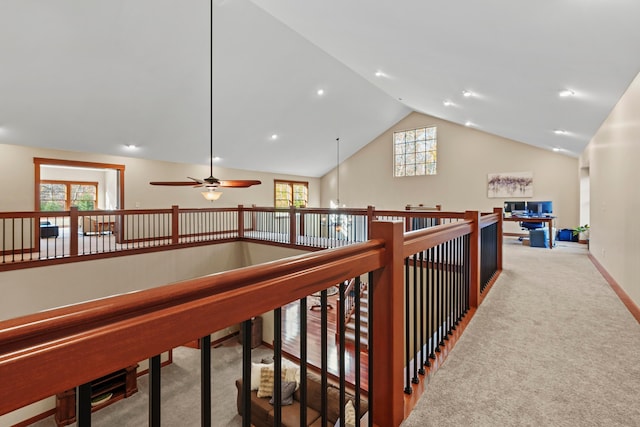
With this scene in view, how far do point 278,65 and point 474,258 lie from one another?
5474mm

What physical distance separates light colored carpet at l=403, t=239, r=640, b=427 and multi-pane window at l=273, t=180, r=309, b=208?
28.9 ft

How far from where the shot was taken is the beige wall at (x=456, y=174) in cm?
834

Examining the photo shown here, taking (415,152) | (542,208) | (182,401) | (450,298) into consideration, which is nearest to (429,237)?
(450,298)

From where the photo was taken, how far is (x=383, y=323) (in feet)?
4.45

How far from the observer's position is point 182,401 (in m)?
5.22

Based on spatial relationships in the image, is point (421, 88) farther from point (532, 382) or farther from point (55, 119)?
point (55, 119)

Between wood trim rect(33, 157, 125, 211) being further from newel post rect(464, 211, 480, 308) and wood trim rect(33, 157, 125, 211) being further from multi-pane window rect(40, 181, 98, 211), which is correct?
newel post rect(464, 211, 480, 308)

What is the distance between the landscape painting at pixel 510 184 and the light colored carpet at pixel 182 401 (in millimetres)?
8437

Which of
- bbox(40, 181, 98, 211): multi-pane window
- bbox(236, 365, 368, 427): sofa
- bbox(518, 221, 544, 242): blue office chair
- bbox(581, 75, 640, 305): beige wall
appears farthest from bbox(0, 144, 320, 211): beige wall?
bbox(581, 75, 640, 305): beige wall

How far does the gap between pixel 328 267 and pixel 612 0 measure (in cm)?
275

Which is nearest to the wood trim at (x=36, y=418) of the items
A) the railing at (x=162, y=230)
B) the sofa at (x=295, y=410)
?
the railing at (x=162, y=230)

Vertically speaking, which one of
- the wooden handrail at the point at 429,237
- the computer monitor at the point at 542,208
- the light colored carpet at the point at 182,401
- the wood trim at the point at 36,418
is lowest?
the wood trim at the point at 36,418

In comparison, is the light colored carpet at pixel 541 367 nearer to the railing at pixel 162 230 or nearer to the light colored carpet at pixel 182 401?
the railing at pixel 162 230

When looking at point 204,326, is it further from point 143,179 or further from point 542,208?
point 542,208
